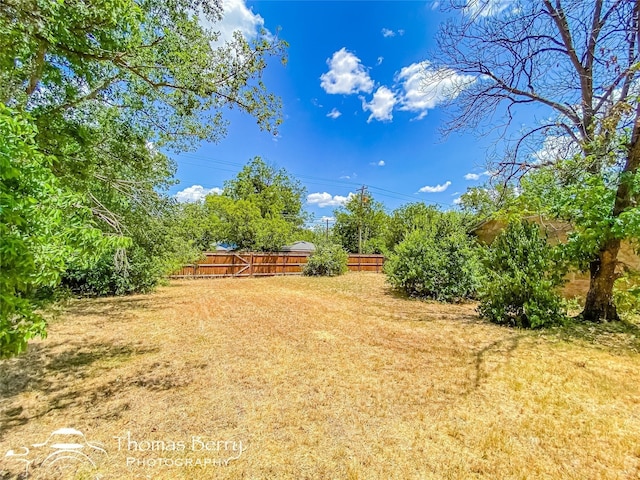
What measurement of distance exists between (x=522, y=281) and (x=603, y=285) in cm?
126

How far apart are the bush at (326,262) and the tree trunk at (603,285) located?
10911 mm

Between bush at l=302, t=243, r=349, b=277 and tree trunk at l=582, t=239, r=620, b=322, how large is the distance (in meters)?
10.9

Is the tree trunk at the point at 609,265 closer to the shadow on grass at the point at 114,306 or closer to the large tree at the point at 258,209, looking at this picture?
the shadow on grass at the point at 114,306

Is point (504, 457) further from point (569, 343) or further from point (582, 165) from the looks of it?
point (582, 165)

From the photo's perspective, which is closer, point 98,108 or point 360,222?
point 98,108

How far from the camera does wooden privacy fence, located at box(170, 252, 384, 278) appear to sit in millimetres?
14641

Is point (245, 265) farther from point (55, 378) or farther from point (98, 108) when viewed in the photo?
point (55, 378)

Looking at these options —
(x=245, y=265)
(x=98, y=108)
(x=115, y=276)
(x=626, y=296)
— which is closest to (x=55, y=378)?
(x=98, y=108)

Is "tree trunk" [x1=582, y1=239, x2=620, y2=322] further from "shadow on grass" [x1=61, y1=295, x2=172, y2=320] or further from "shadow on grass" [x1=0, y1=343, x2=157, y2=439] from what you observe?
"shadow on grass" [x1=61, y1=295, x2=172, y2=320]

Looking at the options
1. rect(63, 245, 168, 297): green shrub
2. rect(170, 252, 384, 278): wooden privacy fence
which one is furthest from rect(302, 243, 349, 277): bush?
rect(63, 245, 168, 297): green shrub

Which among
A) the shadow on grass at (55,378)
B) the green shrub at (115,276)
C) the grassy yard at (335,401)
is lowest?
the shadow on grass at (55,378)

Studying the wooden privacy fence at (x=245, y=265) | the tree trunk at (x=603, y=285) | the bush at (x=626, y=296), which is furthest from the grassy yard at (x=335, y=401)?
the wooden privacy fence at (x=245, y=265)

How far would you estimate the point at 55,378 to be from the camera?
10.9 ft

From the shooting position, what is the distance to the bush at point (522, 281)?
16.5ft
